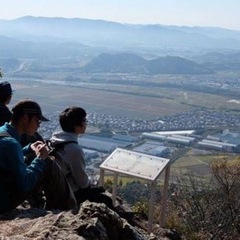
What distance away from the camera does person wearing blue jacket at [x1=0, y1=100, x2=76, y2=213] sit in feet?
9.85

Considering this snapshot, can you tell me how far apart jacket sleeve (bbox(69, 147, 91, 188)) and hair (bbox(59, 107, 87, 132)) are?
0.63 ft

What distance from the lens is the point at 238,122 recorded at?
4912 cm

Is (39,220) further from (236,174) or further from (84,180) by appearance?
(236,174)

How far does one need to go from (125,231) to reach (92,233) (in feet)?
1.34

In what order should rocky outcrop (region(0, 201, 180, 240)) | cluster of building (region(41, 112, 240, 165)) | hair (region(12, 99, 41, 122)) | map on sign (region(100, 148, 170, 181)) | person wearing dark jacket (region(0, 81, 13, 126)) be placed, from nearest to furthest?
rocky outcrop (region(0, 201, 180, 240)) < hair (region(12, 99, 41, 122)) < person wearing dark jacket (region(0, 81, 13, 126)) < map on sign (region(100, 148, 170, 181)) < cluster of building (region(41, 112, 240, 165))

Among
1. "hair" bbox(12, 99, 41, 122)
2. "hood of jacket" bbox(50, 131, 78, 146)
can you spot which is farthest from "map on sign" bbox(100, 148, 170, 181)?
"hair" bbox(12, 99, 41, 122)

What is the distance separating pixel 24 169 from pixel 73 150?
0.89m

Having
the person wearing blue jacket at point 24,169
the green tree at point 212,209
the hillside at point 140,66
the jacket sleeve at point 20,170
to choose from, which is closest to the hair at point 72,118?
the person wearing blue jacket at point 24,169

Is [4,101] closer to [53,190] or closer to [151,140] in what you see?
[53,190]

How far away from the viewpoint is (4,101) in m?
4.50

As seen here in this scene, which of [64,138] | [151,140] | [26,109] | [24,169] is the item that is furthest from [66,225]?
[151,140]

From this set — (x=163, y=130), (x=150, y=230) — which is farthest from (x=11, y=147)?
(x=163, y=130)

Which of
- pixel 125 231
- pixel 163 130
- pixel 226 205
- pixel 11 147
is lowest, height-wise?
pixel 163 130

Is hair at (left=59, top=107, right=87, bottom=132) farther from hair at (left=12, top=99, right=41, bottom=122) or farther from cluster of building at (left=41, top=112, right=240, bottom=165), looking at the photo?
cluster of building at (left=41, top=112, right=240, bottom=165)
